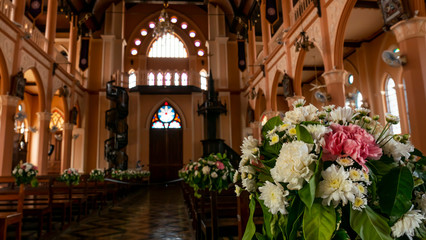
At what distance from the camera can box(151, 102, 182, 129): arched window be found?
1980 cm

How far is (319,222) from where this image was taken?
0.93 meters

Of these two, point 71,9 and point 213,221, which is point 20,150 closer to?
point 71,9

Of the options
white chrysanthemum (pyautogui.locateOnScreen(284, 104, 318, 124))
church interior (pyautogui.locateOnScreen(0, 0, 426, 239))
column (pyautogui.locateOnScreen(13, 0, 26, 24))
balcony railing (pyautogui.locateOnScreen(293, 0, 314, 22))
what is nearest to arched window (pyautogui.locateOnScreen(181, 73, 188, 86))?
church interior (pyautogui.locateOnScreen(0, 0, 426, 239))

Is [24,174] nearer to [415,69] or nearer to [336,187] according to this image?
[336,187]

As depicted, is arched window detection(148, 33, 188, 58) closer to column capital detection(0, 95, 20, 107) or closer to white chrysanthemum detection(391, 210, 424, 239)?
column capital detection(0, 95, 20, 107)

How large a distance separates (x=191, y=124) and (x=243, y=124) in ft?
11.3

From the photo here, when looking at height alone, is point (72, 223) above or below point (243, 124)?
below

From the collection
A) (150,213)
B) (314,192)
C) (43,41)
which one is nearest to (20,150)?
(43,41)

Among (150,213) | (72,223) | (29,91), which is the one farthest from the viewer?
(29,91)

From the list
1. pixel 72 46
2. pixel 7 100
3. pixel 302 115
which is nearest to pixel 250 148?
pixel 302 115

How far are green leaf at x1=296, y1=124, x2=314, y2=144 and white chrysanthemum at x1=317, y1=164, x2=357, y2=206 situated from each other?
12 cm

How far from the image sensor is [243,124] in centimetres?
1855

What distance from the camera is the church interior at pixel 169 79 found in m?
7.70

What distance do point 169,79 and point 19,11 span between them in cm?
1032
